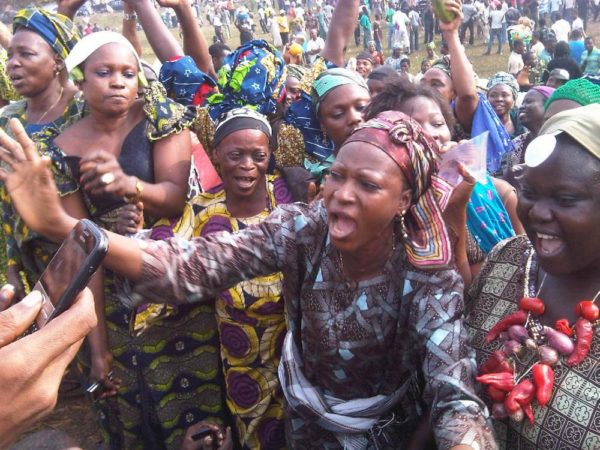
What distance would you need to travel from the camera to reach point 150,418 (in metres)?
3.16

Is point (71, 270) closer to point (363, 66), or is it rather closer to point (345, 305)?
point (345, 305)

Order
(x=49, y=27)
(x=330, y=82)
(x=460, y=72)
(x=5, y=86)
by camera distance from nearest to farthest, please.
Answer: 1. (x=330, y=82)
2. (x=49, y=27)
3. (x=460, y=72)
4. (x=5, y=86)

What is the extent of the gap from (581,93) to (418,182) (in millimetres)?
1218

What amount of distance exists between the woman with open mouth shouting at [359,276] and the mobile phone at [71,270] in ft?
0.71

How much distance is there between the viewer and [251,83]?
3.24 metres

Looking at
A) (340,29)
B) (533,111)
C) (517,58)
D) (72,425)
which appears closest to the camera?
(340,29)

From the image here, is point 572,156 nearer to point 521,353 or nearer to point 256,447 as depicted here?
point 521,353

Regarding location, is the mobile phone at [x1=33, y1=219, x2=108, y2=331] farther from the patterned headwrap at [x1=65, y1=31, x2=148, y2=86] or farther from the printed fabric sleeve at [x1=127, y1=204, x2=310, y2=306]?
the patterned headwrap at [x1=65, y1=31, x2=148, y2=86]

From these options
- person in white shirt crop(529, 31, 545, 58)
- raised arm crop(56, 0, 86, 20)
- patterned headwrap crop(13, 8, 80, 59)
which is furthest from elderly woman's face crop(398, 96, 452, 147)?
person in white shirt crop(529, 31, 545, 58)

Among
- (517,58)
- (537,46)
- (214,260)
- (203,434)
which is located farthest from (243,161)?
(537,46)

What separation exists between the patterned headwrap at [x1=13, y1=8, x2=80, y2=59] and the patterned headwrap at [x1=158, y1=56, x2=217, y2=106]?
1.87ft

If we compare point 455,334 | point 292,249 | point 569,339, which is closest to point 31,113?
point 292,249

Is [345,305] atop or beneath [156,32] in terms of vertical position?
beneath

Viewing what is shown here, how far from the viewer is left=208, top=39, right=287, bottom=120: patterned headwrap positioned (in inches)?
127
